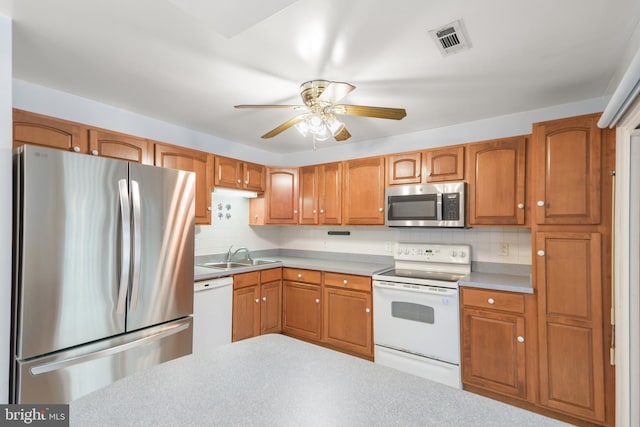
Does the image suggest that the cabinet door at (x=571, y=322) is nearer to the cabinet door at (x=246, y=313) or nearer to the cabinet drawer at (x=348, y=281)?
the cabinet drawer at (x=348, y=281)

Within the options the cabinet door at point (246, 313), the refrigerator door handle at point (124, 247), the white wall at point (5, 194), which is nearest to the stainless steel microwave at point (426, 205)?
the cabinet door at point (246, 313)

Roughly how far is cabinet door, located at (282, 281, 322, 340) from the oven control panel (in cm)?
93

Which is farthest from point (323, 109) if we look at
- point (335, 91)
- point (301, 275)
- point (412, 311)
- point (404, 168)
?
point (301, 275)

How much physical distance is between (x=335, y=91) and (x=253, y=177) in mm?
1966

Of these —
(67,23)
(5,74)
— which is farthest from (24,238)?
(67,23)

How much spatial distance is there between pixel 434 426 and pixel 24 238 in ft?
6.57

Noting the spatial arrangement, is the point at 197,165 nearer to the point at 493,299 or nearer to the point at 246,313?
the point at 246,313

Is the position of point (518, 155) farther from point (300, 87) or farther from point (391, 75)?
point (300, 87)

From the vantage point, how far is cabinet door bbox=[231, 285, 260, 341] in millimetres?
3029

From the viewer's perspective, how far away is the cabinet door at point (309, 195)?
3627 millimetres

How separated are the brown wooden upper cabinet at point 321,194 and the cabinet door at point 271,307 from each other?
82cm

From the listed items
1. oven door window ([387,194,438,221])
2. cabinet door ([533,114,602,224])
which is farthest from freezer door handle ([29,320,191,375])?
cabinet door ([533,114,602,224])

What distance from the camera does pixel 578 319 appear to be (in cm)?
203

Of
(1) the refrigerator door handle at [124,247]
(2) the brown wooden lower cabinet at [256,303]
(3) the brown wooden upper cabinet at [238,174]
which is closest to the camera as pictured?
(1) the refrigerator door handle at [124,247]
